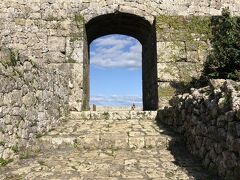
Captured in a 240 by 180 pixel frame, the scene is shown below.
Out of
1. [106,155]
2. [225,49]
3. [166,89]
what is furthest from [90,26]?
[106,155]

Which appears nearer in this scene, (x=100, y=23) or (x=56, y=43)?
(x=56, y=43)

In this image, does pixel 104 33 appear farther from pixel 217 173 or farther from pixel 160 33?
pixel 217 173

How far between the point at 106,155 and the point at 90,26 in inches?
254

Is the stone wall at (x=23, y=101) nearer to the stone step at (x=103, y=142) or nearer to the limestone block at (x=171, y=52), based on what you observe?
the stone step at (x=103, y=142)

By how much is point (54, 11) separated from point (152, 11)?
10.1ft

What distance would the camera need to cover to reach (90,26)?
11422 millimetres

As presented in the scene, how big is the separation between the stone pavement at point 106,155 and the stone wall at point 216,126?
241 mm

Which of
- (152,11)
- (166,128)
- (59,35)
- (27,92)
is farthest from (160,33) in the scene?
(27,92)

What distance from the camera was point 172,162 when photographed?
5.38 m

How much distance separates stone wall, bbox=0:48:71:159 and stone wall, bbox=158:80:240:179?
2.78 metres

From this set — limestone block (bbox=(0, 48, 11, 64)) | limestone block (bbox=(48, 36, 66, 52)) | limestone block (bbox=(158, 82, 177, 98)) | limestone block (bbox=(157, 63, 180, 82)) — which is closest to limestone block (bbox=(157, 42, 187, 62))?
limestone block (bbox=(157, 63, 180, 82))

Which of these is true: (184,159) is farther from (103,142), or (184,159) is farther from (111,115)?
(111,115)

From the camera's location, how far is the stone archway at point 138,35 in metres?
10.9

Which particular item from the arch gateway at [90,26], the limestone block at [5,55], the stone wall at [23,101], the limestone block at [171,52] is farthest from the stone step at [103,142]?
the limestone block at [171,52]
